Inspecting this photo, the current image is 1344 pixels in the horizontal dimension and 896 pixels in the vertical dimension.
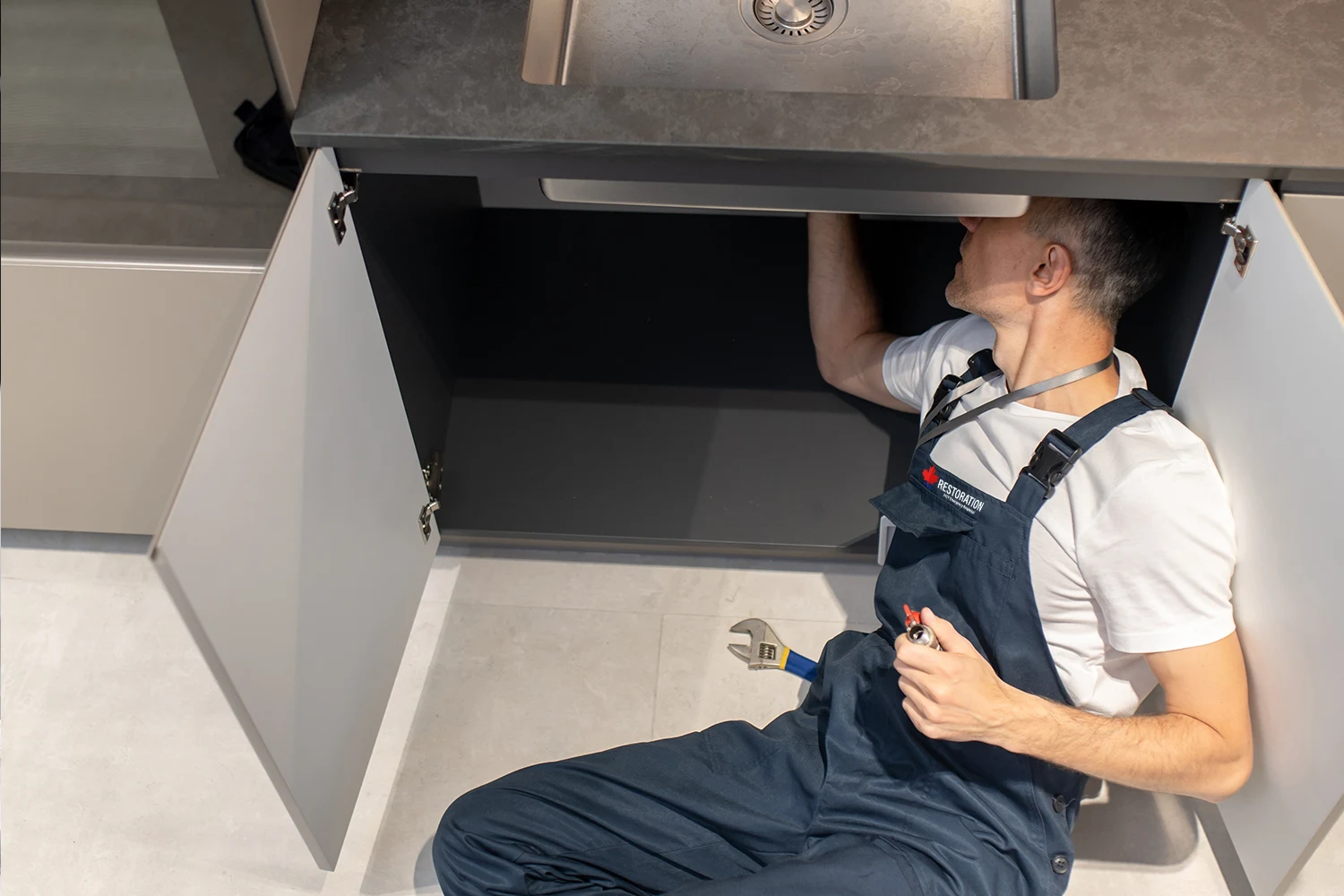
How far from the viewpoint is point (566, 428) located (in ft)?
5.63

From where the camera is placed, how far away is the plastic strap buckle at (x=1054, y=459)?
113cm

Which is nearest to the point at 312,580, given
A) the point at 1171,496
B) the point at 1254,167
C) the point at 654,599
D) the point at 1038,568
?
Answer: the point at 654,599

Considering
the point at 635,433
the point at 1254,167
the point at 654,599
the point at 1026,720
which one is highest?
the point at 1254,167

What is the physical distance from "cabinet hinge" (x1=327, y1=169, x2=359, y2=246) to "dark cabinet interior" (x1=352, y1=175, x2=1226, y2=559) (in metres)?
0.34

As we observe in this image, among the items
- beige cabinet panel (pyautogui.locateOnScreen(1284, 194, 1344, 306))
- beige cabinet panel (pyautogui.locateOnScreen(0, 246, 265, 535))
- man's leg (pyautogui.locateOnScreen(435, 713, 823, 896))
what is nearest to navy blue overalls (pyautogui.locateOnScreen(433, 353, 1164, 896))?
man's leg (pyautogui.locateOnScreen(435, 713, 823, 896))

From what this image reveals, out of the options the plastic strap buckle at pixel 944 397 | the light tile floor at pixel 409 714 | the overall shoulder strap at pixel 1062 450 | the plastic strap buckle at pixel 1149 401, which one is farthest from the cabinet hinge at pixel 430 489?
the plastic strap buckle at pixel 1149 401

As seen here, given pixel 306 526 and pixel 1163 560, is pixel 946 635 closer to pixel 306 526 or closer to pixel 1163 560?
pixel 1163 560

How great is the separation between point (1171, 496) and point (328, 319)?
2.76ft

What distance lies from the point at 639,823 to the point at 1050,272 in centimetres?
75

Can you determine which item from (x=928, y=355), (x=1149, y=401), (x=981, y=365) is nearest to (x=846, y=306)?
(x=928, y=355)

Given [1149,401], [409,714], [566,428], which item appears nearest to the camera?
[1149,401]

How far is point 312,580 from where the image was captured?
115 centimetres

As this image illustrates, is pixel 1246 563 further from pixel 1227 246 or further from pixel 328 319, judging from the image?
pixel 328 319

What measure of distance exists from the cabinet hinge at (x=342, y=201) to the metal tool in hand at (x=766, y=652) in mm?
769
